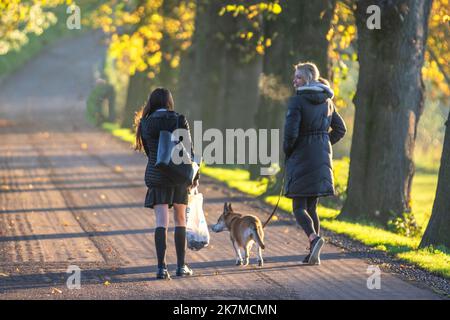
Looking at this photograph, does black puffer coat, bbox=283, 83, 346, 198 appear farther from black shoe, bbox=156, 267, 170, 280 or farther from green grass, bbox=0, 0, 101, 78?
green grass, bbox=0, 0, 101, 78

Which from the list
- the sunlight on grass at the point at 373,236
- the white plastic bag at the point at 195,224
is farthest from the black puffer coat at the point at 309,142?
the sunlight on grass at the point at 373,236

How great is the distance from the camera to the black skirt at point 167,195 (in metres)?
11.9

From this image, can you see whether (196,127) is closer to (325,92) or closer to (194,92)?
(194,92)

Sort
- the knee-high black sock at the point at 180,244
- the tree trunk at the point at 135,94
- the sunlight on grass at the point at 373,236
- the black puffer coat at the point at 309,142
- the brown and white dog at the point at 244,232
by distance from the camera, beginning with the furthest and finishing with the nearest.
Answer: the tree trunk at the point at 135,94 → the sunlight on grass at the point at 373,236 → the black puffer coat at the point at 309,142 → the brown and white dog at the point at 244,232 → the knee-high black sock at the point at 180,244

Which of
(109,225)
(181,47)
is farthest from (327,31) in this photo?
(181,47)

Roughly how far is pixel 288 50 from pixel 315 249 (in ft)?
32.4

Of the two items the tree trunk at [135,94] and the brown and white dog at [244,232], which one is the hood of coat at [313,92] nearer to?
the brown and white dog at [244,232]

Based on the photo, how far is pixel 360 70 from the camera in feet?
58.8

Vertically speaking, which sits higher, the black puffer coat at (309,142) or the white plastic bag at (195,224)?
the black puffer coat at (309,142)

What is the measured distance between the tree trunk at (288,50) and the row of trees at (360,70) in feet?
0.06

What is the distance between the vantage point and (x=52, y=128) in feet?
151

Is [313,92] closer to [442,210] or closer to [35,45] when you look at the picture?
[442,210]

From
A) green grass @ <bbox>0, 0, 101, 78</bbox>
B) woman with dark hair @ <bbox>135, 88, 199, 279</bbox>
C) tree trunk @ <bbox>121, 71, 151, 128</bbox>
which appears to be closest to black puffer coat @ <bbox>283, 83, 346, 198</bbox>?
woman with dark hair @ <bbox>135, 88, 199, 279</bbox>

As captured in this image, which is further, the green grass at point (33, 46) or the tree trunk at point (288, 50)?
the green grass at point (33, 46)
